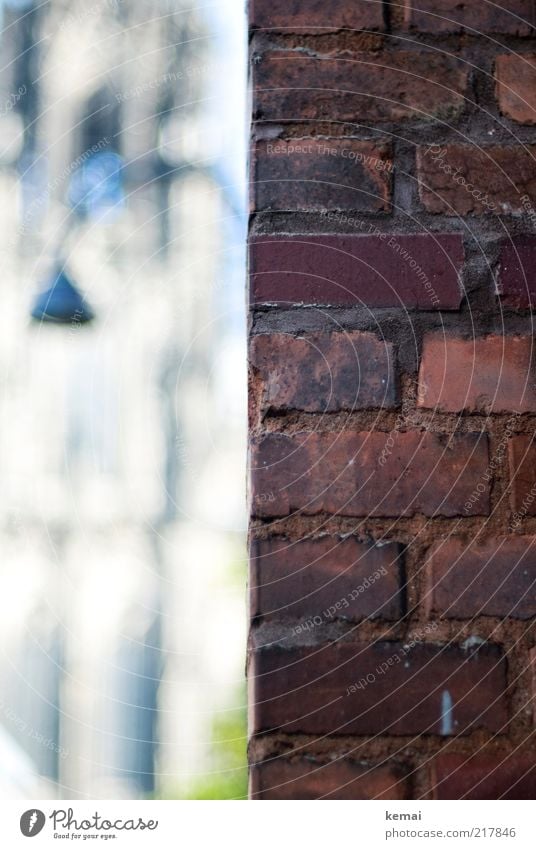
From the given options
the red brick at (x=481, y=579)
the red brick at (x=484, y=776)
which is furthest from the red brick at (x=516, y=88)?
the red brick at (x=484, y=776)

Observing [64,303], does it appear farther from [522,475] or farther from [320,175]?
[522,475]

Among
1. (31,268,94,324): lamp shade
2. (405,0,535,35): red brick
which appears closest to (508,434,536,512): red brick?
(405,0,535,35): red brick

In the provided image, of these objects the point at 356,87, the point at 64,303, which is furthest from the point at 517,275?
the point at 64,303

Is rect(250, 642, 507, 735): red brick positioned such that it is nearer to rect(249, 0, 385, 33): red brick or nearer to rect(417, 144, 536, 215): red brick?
rect(417, 144, 536, 215): red brick

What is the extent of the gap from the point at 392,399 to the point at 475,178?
0.70ft

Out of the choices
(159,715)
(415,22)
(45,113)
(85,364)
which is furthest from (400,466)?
(45,113)

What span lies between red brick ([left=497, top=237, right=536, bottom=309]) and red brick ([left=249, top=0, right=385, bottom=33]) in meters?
0.23

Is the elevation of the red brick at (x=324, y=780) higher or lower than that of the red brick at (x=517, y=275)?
lower

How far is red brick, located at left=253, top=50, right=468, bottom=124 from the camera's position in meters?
0.66

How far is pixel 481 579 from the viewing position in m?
0.62

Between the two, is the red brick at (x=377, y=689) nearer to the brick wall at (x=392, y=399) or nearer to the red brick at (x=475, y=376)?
the brick wall at (x=392, y=399)

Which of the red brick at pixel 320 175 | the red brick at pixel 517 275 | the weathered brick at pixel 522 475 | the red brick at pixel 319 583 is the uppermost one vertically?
the red brick at pixel 320 175

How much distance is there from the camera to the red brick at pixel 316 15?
67cm
